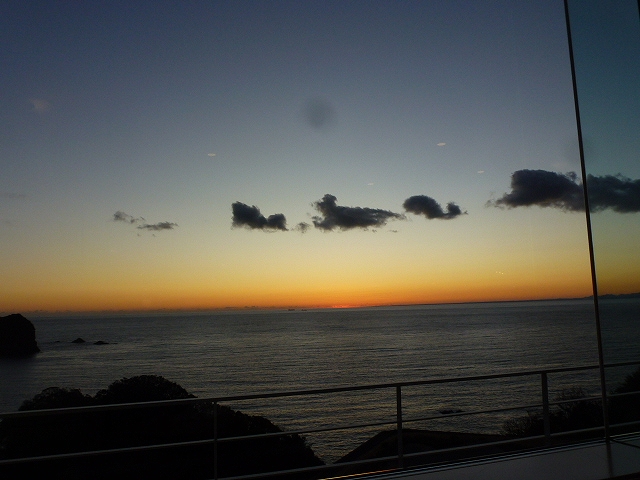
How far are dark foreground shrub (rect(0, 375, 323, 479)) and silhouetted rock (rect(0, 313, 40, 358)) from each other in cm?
3306

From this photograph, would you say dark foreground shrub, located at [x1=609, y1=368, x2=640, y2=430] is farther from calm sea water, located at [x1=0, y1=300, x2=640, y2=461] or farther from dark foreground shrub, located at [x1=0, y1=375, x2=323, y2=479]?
calm sea water, located at [x1=0, y1=300, x2=640, y2=461]

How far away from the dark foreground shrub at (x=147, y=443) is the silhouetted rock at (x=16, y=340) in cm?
3306

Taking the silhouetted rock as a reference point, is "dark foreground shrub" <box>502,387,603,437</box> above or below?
below

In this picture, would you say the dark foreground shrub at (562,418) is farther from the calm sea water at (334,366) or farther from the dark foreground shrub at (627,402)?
the dark foreground shrub at (627,402)

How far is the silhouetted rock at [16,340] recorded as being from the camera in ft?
147

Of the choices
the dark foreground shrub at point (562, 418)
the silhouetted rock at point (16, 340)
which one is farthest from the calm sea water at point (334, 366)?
the silhouetted rock at point (16, 340)

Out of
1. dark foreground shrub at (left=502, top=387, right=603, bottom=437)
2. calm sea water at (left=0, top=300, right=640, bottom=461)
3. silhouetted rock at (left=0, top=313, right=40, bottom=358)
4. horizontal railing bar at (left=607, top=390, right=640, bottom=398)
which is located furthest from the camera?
silhouetted rock at (left=0, top=313, right=40, bottom=358)

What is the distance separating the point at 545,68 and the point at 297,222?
139ft

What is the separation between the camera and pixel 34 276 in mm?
43562

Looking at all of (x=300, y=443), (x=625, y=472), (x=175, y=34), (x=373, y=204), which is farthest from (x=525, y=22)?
(x=373, y=204)

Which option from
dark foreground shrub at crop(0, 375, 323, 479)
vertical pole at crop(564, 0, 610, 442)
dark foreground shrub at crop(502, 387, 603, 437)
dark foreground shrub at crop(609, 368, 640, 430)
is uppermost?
vertical pole at crop(564, 0, 610, 442)

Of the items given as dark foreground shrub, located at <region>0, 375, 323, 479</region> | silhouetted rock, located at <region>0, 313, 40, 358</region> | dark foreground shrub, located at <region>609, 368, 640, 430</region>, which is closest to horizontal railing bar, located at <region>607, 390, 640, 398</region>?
dark foreground shrub, located at <region>609, 368, 640, 430</region>

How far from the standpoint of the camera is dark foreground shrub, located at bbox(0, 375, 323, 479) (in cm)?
1393

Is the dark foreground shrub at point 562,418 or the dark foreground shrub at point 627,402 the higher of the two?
the dark foreground shrub at point 627,402
